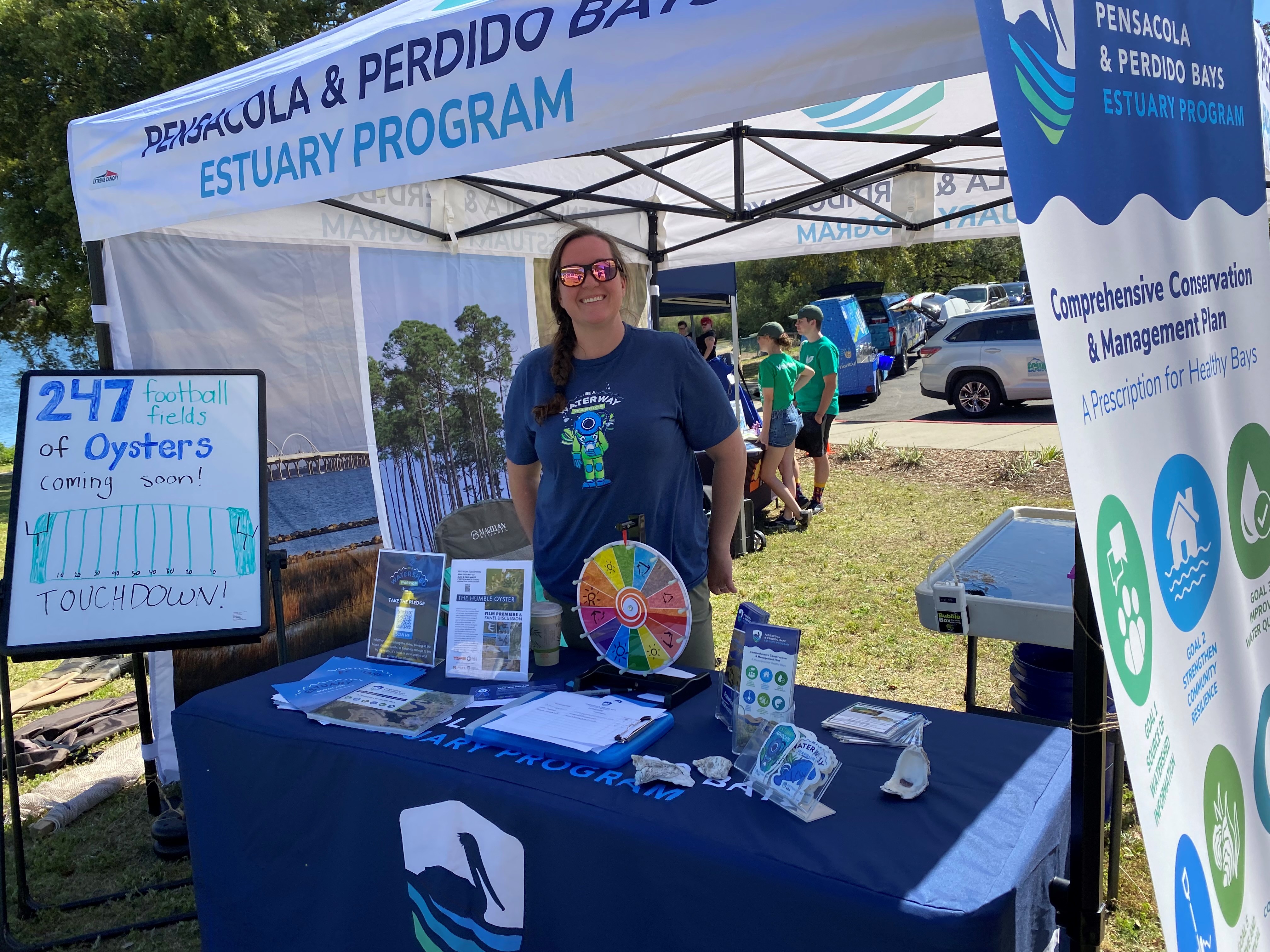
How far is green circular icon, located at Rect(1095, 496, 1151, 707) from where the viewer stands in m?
0.86

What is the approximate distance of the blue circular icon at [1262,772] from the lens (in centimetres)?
125

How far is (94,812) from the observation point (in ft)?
10.4

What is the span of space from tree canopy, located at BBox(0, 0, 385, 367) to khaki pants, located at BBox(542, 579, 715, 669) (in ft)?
28.2

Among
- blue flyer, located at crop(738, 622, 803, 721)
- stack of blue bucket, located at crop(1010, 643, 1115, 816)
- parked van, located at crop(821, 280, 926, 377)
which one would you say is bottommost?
stack of blue bucket, located at crop(1010, 643, 1115, 816)

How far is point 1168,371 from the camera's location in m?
1.08

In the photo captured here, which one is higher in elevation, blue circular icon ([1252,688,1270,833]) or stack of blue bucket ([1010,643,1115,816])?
blue circular icon ([1252,688,1270,833])

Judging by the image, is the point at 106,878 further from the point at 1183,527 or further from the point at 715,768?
the point at 1183,527

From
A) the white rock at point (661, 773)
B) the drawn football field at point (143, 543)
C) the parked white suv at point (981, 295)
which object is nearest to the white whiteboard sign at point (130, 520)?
the drawn football field at point (143, 543)

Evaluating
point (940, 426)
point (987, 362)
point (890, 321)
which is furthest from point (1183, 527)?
point (890, 321)

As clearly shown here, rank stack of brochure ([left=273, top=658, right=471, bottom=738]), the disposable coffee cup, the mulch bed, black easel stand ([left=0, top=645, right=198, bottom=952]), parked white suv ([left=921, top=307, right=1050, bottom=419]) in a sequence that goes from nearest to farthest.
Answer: stack of brochure ([left=273, top=658, right=471, bottom=738])
the disposable coffee cup
black easel stand ([left=0, top=645, right=198, bottom=952])
the mulch bed
parked white suv ([left=921, top=307, right=1050, bottom=419])

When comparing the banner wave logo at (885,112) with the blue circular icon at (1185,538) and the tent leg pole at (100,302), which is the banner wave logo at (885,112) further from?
the blue circular icon at (1185,538)

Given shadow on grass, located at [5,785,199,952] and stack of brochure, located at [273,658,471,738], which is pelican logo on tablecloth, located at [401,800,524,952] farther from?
shadow on grass, located at [5,785,199,952]

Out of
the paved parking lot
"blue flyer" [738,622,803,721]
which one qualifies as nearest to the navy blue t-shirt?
"blue flyer" [738,622,803,721]

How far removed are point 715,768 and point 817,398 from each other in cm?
584
